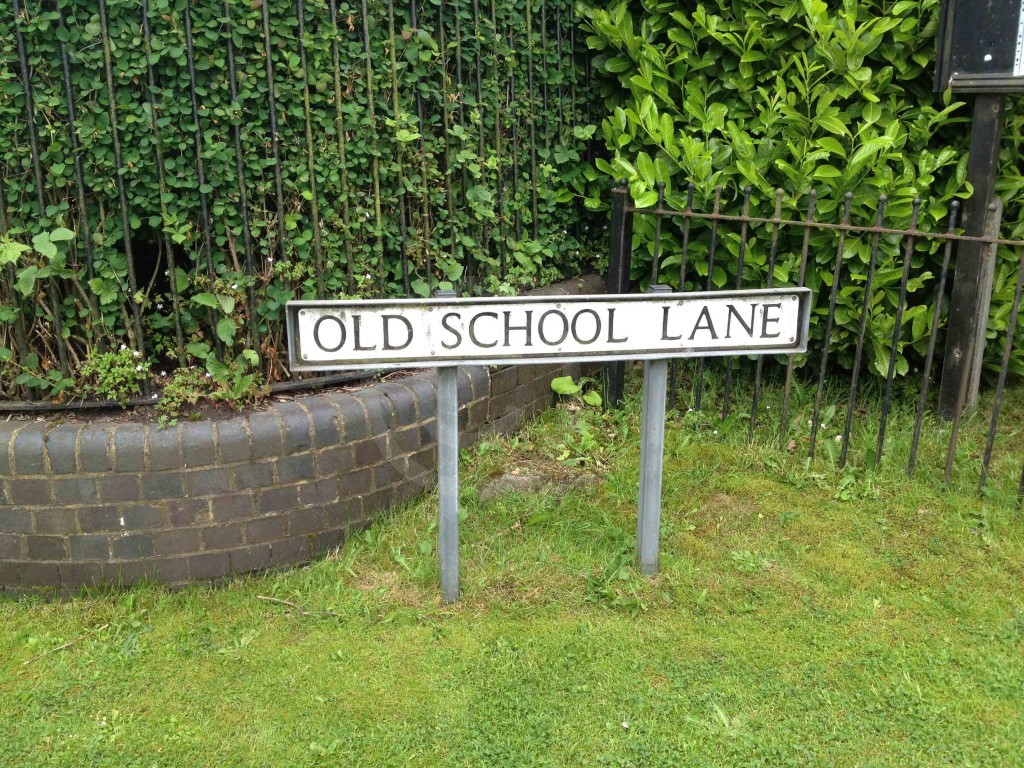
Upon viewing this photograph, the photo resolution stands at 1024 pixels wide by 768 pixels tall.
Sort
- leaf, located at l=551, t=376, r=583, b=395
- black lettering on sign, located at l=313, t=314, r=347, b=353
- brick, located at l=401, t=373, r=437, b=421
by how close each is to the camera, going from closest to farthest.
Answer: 1. black lettering on sign, located at l=313, t=314, r=347, b=353
2. brick, located at l=401, t=373, r=437, b=421
3. leaf, located at l=551, t=376, r=583, b=395

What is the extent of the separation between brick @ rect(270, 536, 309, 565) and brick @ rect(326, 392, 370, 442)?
0.45 meters

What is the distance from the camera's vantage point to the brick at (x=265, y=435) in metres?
3.70

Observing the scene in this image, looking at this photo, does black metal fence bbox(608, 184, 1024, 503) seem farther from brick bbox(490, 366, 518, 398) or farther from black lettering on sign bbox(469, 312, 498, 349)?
black lettering on sign bbox(469, 312, 498, 349)

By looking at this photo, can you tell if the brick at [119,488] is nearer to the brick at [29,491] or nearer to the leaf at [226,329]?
the brick at [29,491]

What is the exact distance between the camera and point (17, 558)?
12.0ft

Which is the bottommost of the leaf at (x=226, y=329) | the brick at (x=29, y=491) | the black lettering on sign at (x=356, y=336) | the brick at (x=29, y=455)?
the brick at (x=29, y=491)

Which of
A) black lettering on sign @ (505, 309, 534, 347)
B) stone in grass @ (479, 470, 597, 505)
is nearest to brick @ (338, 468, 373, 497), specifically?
stone in grass @ (479, 470, 597, 505)

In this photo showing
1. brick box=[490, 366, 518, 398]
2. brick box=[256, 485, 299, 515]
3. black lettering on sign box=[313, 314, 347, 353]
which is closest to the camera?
black lettering on sign box=[313, 314, 347, 353]

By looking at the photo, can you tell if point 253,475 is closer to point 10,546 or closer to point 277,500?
point 277,500

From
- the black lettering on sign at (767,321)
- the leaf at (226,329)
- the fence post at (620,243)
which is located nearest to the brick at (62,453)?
the leaf at (226,329)

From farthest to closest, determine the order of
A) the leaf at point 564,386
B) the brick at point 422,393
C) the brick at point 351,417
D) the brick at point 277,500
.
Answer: the leaf at point 564,386
the brick at point 422,393
the brick at point 351,417
the brick at point 277,500

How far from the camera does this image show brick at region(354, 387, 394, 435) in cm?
399

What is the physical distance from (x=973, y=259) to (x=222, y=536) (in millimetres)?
3644

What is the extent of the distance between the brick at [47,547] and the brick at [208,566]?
0.46 meters
